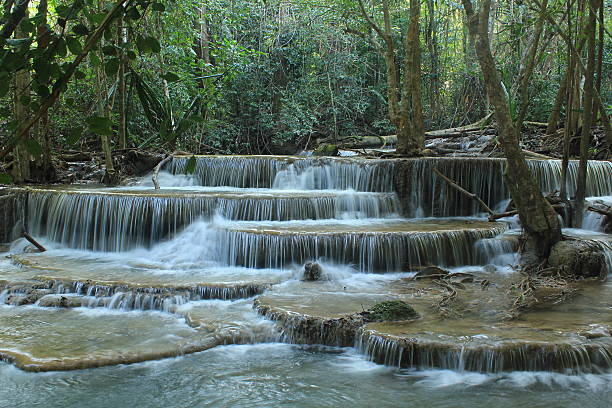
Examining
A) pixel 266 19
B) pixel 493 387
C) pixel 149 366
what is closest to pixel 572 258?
pixel 493 387

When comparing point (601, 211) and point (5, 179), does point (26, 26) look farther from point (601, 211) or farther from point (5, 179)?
point (601, 211)

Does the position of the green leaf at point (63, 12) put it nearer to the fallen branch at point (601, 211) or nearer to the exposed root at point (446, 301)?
the exposed root at point (446, 301)

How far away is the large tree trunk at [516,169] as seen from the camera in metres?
7.36

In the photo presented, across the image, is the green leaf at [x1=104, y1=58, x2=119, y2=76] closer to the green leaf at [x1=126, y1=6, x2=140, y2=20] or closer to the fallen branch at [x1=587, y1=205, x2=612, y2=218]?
the green leaf at [x1=126, y1=6, x2=140, y2=20]

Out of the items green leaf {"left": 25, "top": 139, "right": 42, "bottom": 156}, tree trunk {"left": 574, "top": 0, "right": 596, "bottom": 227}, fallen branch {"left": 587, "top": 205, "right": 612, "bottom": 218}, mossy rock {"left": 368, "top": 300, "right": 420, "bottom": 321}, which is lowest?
mossy rock {"left": 368, "top": 300, "right": 420, "bottom": 321}

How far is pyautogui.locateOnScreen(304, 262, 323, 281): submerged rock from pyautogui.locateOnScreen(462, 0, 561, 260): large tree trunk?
268cm

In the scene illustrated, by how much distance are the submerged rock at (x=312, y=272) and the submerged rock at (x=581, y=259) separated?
2.95 meters

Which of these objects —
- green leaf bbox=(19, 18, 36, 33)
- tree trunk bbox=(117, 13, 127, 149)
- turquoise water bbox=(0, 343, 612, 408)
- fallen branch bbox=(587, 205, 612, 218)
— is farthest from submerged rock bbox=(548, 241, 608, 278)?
green leaf bbox=(19, 18, 36, 33)

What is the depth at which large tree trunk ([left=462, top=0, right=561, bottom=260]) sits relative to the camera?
24.1 feet

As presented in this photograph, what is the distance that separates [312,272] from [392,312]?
190cm

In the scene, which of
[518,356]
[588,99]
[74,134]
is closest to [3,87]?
[74,134]

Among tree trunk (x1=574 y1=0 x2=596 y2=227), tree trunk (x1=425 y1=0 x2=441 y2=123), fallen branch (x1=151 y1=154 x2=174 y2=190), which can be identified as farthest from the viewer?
tree trunk (x1=425 y1=0 x2=441 y2=123)

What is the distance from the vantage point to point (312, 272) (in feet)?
24.5

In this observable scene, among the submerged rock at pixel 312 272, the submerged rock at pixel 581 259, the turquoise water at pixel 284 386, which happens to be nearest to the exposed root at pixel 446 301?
the turquoise water at pixel 284 386
